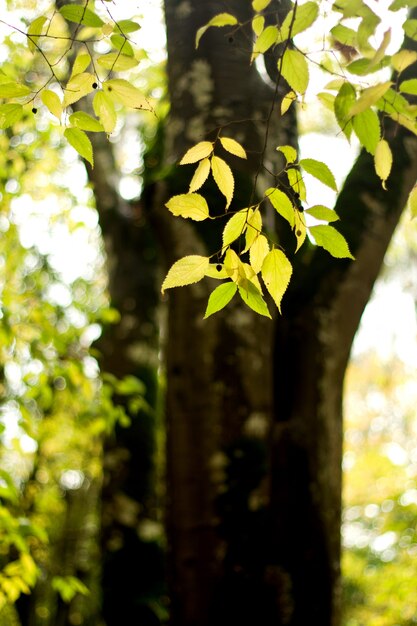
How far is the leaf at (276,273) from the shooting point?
3.33 ft

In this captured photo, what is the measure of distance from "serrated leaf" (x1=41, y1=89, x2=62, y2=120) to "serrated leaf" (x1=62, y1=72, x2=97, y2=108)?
1 centimetres

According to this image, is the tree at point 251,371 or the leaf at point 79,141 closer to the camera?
the leaf at point 79,141

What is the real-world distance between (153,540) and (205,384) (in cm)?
178

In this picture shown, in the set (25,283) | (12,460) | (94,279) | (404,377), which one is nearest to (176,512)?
(25,283)

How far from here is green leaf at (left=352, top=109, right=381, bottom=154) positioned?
1041 mm

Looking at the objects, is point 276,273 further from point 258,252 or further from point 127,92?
point 127,92

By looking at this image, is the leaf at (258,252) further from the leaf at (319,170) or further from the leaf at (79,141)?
the leaf at (79,141)

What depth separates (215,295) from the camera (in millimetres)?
1033

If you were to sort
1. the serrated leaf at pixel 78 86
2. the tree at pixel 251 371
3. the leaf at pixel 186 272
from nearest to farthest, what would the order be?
the leaf at pixel 186 272
the serrated leaf at pixel 78 86
the tree at pixel 251 371

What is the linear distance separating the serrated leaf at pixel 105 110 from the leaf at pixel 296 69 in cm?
32

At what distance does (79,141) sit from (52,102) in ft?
0.28

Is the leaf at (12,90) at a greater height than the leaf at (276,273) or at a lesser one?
greater

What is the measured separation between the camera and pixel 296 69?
1056 millimetres

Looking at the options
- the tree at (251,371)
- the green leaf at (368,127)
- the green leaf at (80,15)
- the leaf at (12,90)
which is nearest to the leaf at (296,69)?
the green leaf at (368,127)
